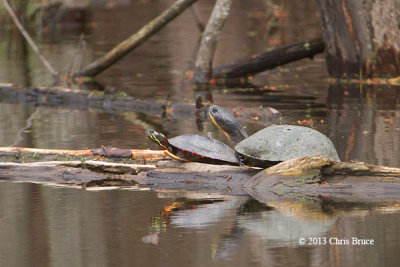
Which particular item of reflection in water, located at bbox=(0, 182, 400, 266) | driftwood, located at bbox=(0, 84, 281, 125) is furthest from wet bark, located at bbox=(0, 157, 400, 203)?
driftwood, located at bbox=(0, 84, 281, 125)

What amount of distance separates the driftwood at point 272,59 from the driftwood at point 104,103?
3684 millimetres

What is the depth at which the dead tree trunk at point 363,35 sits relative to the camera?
16016 mm

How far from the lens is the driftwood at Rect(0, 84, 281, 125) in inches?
499

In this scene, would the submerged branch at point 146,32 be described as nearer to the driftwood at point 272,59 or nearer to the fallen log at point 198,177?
the driftwood at point 272,59

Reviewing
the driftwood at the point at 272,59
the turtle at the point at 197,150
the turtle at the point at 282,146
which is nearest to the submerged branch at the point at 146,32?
the driftwood at the point at 272,59

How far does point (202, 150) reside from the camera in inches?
322

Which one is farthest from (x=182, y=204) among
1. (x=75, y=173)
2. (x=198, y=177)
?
(x=75, y=173)

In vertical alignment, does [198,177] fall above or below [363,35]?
below

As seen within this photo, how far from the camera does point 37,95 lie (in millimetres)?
15383

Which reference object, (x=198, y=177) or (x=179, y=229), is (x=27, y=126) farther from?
(x=179, y=229)

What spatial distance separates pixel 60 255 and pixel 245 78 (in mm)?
12120

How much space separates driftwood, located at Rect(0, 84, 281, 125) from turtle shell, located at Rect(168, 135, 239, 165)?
162 inches

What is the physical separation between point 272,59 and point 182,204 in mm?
9945

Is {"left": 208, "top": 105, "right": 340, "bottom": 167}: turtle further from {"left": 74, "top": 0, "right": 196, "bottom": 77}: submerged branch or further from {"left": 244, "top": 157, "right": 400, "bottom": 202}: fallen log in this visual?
{"left": 74, "top": 0, "right": 196, "bottom": 77}: submerged branch
